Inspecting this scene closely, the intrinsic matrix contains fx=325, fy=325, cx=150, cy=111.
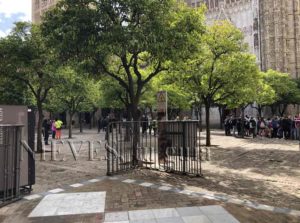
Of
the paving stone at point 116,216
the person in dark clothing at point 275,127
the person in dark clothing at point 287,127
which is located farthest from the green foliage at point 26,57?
the person in dark clothing at point 275,127

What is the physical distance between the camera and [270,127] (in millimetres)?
24250

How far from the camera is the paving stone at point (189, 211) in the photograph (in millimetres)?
5833

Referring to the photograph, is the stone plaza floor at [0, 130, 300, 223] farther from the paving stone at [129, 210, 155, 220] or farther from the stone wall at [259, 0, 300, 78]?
the stone wall at [259, 0, 300, 78]

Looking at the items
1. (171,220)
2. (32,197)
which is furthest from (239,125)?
(171,220)

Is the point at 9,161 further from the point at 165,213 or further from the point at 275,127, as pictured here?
the point at 275,127

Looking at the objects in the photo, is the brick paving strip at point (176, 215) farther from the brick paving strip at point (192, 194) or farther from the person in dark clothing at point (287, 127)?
the person in dark clothing at point (287, 127)

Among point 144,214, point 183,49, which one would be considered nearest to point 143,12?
point 183,49

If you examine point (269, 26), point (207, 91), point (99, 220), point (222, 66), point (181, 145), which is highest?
point (269, 26)

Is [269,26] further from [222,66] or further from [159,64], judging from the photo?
[159,64]

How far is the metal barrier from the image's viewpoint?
6.66 m

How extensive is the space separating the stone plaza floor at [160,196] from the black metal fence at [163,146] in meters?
0.49

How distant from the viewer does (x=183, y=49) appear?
10445 millimetres

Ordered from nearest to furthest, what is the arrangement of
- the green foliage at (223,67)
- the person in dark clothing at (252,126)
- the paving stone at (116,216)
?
the paving stone at (116,216)
the green foliage at (223,67)
the person in dark clothing at (252,126)

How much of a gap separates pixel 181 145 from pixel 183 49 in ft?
10.3
